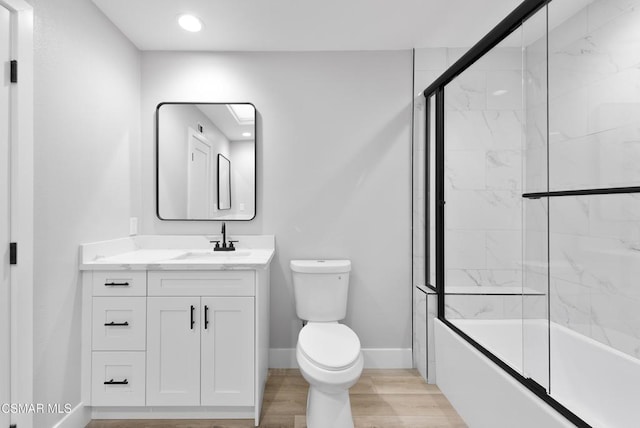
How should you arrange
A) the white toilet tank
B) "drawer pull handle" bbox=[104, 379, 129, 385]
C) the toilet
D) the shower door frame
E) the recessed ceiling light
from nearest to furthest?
1. the shower door frame
2. the toilet
3. "drawer pull handle" bbox=[104, 379, 129, 385]
4. the recessed ceiling light
5. the white toilet tank

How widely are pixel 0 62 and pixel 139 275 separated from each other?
1.11m

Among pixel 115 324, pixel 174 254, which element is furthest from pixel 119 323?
pixel 174 254

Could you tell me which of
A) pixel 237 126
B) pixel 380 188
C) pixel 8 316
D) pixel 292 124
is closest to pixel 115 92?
pixel 237 126

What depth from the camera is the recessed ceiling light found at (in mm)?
2082

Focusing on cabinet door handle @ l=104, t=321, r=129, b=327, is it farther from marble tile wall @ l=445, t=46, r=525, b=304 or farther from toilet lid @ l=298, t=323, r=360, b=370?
marble tile wall @ l=445, t=46, r=525, b=304

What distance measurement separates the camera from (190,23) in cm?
213

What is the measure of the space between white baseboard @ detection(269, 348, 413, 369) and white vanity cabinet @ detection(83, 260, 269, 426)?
2.11ft

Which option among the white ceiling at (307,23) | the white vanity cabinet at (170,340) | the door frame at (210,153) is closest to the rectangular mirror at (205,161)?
the door frame at (210,153)

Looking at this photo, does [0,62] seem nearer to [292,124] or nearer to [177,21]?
[177,21]

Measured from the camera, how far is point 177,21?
6.97 ft

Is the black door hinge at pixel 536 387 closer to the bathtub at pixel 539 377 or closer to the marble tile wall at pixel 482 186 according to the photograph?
the bathtub at pixel 539 377

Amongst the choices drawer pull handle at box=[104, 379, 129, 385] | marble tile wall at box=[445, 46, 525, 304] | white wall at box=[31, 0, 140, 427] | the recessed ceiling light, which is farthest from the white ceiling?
drawer pull handle at box=[104, 379, 129, 385]

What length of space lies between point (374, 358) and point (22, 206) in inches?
89.1

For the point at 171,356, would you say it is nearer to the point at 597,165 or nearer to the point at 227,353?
the point at 227,353
